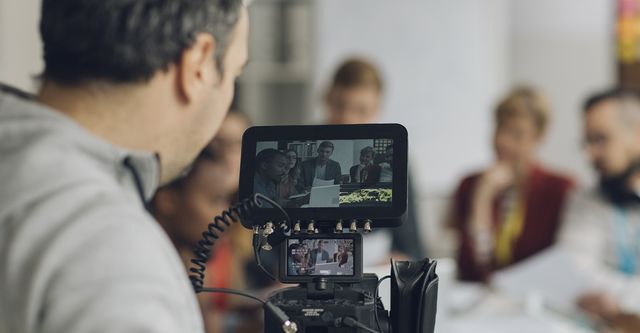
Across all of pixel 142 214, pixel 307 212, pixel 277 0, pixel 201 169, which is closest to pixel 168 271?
pixel 142 214

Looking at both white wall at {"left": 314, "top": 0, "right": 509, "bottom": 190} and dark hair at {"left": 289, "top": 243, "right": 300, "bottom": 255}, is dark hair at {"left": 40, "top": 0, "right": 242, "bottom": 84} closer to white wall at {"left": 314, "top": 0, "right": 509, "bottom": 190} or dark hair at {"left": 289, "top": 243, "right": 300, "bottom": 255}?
dark hair at {"left": 289, "top": 243, "right": 300, "bottom": 255}

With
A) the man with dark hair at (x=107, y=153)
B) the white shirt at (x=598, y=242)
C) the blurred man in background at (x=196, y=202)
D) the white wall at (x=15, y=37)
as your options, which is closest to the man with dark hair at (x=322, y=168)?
the man with dark hair at (x=107, y=153)

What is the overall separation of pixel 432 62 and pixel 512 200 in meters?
1.90

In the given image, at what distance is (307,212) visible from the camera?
105 centimetres

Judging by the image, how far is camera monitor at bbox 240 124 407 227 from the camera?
41.5 inches

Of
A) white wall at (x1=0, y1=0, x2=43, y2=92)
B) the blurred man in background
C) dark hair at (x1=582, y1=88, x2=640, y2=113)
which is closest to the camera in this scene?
white wall at (x1=0, y1=0, x2=43, y2=92)

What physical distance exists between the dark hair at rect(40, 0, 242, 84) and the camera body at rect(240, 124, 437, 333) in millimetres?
180

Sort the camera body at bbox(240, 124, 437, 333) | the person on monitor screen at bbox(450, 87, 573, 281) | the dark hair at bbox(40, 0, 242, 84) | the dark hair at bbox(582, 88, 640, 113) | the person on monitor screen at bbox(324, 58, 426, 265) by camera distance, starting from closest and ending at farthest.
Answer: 1. the dark hair at bbox(40, 0, 242, 84)
2. the camera body at bbox(240, 124, 437, 333)
3. the person on monitor screen at bbox(324, 58, 426, 265)
4. the dark hair at bbox(582, 88, 640, 113)
5. the person on monitor screen at bbox(450, 87, 573, 281)

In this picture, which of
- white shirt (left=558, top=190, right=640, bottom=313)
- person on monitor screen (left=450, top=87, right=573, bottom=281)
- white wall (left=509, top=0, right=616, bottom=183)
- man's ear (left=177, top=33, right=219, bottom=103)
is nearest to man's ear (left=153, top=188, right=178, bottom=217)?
white shirt (left=558, top=190, right=640, bottom=313)

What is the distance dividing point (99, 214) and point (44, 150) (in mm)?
86

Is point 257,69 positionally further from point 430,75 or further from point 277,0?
point 430,75

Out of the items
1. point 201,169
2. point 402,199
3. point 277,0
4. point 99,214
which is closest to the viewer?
point 99,214

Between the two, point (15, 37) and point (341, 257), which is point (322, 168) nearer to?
point (341, 257)

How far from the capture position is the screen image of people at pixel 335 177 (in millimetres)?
1058
